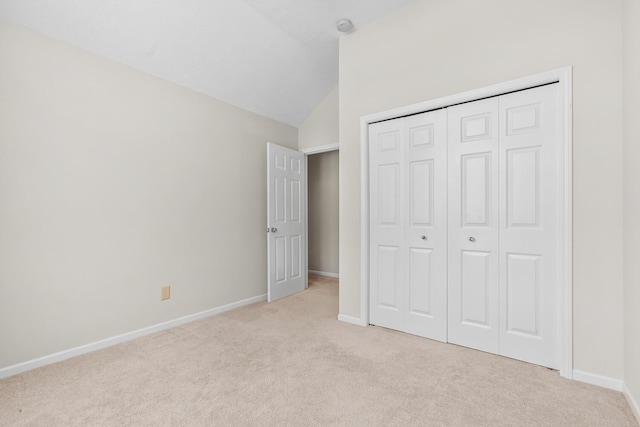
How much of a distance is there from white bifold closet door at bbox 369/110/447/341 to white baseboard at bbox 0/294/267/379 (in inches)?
67.2

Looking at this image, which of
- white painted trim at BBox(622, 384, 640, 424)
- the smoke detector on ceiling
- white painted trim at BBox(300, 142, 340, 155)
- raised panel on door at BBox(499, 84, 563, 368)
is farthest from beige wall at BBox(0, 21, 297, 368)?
white painted trim at BBox(622, 384, 640, 424)

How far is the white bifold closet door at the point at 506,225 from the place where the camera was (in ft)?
6.74

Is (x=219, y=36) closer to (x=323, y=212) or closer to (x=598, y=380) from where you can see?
(x=323, y=212)

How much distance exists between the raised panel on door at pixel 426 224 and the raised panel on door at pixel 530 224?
1.38 ft

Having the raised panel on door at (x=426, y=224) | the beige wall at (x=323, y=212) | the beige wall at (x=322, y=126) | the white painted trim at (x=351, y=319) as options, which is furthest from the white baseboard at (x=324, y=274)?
the raised panel on door at (x=426, y=224)

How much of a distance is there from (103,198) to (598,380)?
368 centimetres

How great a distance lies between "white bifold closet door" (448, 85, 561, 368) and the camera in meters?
2.05

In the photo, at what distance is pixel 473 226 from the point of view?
237cm

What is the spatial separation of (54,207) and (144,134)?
0.92m

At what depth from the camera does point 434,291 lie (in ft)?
8.35

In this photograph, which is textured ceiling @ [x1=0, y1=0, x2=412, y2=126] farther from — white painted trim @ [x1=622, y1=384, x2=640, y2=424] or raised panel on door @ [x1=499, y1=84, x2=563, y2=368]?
white painted trim @ [x1=622, y1=384, x2=640, y2=424]

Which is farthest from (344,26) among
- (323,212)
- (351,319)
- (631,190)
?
(323,212)

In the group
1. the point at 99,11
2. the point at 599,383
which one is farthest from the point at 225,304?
the point at 599,383

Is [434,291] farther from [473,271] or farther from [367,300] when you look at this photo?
[367,300]
